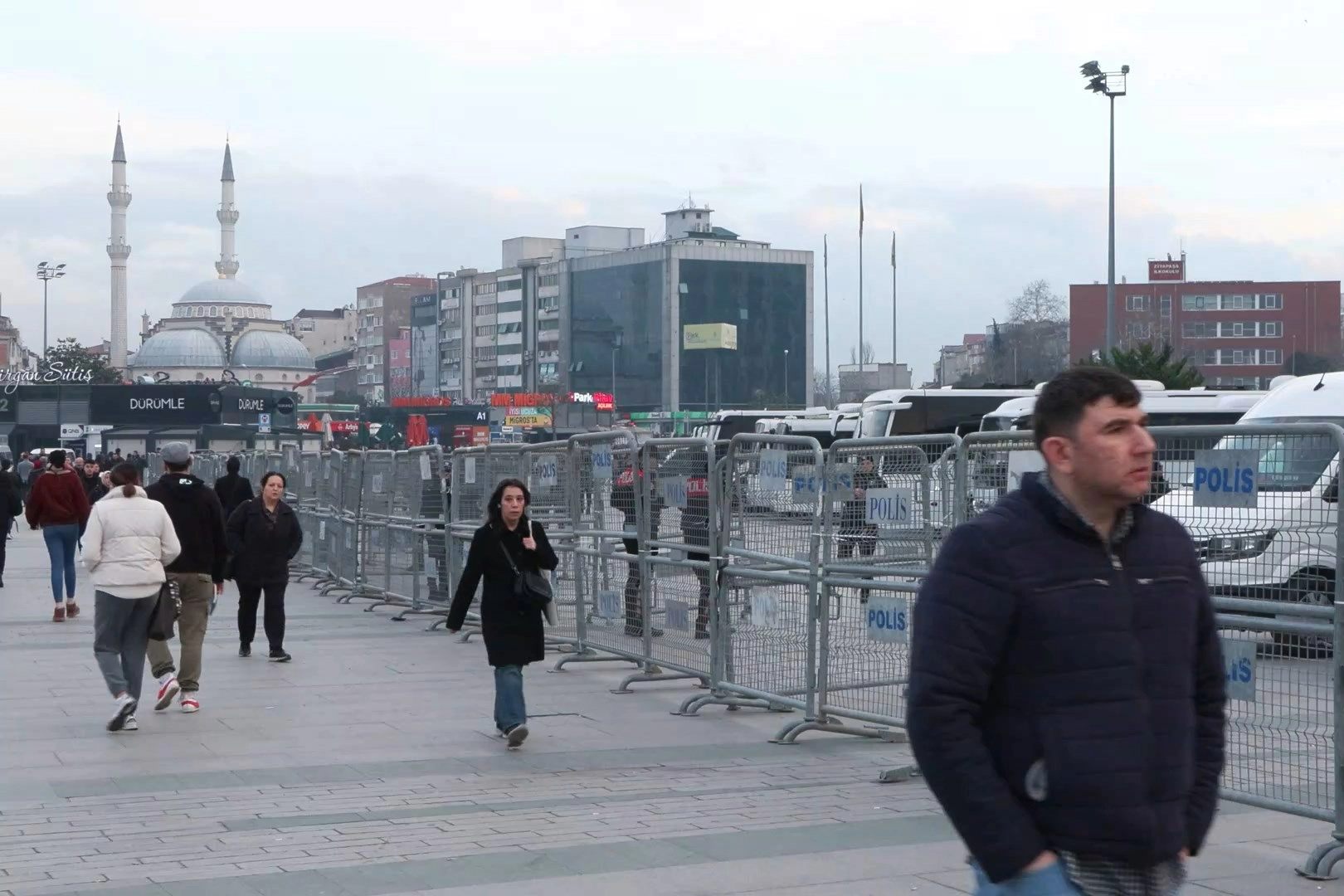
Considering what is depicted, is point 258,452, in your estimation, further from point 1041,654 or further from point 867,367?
point 867,367

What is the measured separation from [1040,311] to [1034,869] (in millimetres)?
125244

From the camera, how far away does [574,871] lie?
682cm

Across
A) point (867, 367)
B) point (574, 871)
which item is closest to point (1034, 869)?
point (574, 871)

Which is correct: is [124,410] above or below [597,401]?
below

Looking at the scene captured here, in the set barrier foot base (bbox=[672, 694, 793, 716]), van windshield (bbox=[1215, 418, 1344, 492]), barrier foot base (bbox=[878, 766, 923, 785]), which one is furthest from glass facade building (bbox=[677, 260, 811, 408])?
van windshield (bbox=[1215, 418, 1344, 492])

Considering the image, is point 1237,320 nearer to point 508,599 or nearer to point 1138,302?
point 1138,302

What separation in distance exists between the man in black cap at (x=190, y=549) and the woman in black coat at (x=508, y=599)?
243cm

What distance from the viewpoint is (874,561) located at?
9.64m

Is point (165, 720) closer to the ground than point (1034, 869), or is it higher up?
closer to the ground

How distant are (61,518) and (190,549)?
24.6 ft

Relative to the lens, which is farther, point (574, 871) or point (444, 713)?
point (444, 713)

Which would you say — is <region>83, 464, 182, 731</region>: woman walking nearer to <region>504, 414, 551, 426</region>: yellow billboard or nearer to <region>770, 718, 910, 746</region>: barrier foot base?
<region>770, 718, 910, 746</region>: barrier foot base

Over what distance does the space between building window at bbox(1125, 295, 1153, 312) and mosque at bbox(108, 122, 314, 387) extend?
249 ft

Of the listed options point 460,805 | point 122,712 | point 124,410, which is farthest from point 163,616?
point 124,410
